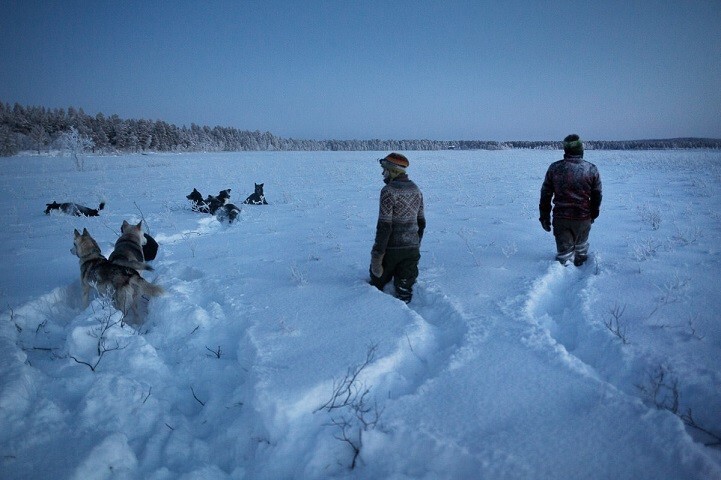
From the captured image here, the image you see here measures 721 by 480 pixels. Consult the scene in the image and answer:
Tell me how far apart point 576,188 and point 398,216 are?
2765mm

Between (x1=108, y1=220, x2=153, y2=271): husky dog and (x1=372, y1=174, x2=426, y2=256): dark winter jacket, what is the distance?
9.85ft

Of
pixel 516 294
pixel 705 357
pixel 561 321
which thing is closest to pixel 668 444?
pixel 705 357

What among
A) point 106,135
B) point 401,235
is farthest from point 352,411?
point 106,135

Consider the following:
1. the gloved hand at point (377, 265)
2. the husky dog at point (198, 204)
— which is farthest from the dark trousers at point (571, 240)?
the husky dog at point (198, 204)

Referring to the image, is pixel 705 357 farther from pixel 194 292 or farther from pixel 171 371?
pixel 194 292

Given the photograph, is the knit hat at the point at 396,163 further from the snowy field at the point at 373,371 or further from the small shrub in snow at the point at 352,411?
Answer: the small shrub in snow at the point at 352,411

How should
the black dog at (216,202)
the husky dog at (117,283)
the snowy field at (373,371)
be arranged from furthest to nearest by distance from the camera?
the black dog at (216,202), the husky dog at (117,283), the snowy field at (373,371)

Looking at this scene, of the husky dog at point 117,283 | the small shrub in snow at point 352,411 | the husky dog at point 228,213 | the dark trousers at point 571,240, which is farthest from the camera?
the husky dog at point 228,213

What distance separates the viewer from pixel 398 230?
3.99 meters

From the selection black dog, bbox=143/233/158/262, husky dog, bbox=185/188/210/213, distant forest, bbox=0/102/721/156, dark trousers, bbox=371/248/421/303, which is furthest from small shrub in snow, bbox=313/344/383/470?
distant forest, bbox=0/102/721/156

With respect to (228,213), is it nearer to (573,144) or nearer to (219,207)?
(219,207)

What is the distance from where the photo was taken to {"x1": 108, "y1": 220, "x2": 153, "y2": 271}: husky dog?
13.2 ft

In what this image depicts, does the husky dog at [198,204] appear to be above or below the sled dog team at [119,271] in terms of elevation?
above

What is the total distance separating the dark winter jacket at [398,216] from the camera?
153 inches
